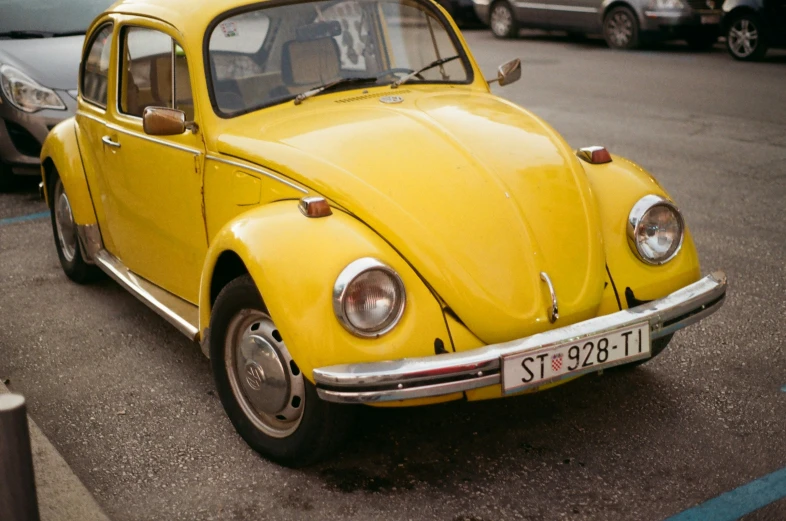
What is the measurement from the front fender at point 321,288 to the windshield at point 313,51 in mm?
1006

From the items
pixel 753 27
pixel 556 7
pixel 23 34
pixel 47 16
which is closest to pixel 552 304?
pixel 23 34

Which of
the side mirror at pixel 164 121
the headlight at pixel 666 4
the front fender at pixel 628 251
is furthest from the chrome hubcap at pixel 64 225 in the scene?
the headlight at pixel 666 4

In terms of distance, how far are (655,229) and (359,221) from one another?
1.20 metres

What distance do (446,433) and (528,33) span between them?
53.7ft

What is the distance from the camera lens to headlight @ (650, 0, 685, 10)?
15242 millimetres

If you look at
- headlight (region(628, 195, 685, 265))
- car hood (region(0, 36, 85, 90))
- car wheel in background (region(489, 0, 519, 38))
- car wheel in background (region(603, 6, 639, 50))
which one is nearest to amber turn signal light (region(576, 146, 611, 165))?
headlight (region(628, 195, 685, 265))

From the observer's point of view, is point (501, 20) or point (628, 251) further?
point (501, 20)

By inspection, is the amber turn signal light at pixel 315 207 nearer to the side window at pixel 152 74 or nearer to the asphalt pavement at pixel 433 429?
the asphalt pavement at pixel 433 429

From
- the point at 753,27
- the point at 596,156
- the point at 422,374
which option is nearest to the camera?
the point at 422,374

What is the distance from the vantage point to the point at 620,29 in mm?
16188

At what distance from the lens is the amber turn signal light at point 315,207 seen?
360 cm

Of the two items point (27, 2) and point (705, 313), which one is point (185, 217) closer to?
point (705, 313)

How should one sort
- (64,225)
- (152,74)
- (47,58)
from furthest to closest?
1. (47,58)
2. (64,225)
3. (152,74)

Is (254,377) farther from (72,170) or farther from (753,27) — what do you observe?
(753,27)
